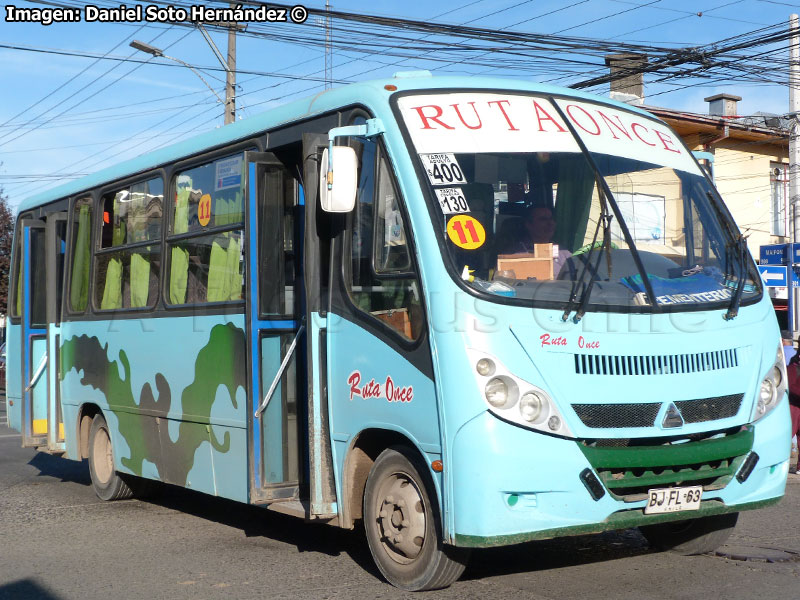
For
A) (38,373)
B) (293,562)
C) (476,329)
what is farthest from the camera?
(38,373)

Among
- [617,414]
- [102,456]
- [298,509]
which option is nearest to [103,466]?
[102,456]

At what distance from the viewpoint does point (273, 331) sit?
712cm

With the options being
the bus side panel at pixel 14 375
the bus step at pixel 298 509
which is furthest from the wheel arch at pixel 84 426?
the bus step at pixel 298 509

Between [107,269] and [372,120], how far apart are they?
4.49 m

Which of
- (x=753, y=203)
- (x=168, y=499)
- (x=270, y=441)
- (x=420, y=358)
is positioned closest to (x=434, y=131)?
(x=420, y=358)

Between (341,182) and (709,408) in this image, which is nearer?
(709,408)

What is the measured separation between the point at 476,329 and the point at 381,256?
92 cm

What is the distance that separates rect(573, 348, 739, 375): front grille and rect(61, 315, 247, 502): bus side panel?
8.90 feet

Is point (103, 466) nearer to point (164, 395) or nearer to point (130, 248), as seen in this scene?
point (164, 395)

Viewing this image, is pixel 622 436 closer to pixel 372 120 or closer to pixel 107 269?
pixel 372 120

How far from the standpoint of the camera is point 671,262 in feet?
20.3

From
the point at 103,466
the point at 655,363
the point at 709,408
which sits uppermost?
the point at 655,363

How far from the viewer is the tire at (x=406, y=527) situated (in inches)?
224

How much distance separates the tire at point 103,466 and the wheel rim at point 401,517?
4671mm
